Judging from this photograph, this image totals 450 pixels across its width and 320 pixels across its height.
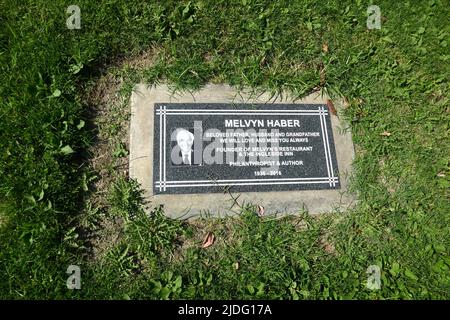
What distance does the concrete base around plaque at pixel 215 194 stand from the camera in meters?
2.97

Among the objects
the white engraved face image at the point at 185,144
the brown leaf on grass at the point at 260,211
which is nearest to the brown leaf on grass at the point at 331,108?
the brown leaf on grass at the point at 260,211

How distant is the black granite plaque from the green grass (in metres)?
0.25

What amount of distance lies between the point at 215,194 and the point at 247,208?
276mm

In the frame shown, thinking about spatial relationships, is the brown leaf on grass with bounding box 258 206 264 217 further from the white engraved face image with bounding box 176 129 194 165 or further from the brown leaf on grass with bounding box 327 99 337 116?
the brown leaf on grass with bounding box 327 99 337 116

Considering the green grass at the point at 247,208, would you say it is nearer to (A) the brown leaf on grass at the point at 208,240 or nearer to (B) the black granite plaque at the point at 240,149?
(A) the brown leaf on grass at the point at 208,240

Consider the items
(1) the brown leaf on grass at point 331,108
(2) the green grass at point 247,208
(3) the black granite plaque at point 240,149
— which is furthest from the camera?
(1) the brown leaf on grass at point 331,108

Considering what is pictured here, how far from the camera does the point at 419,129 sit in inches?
138

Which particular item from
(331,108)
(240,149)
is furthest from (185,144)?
(331,108)

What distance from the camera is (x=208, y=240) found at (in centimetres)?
290

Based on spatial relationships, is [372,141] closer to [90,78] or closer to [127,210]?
[127,210]

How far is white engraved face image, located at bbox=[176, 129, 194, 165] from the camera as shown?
3023 millimetres

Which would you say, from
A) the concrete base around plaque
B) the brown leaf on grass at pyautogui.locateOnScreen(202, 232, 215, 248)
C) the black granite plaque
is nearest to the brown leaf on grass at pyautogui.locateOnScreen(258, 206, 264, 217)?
the concrete base around plaque

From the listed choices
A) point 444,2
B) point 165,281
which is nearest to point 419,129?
point 444,2
